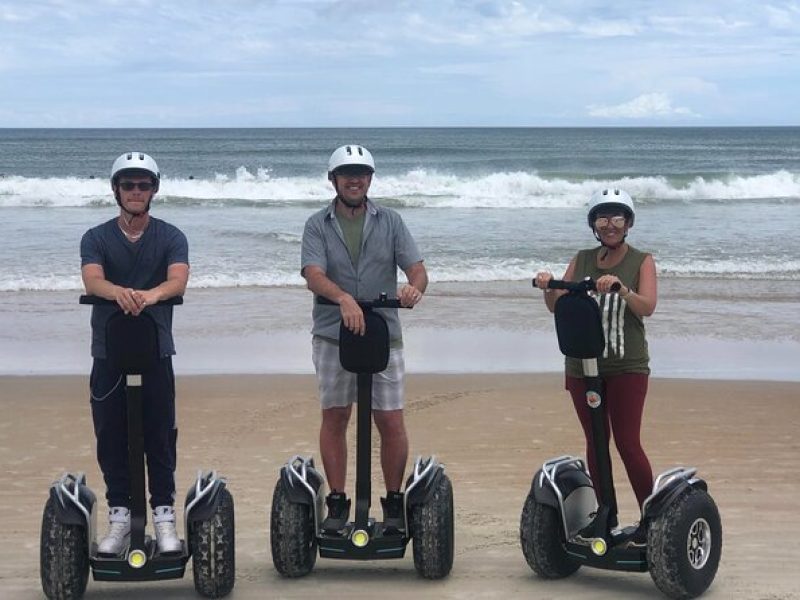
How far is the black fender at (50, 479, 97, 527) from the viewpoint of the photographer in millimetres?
4246

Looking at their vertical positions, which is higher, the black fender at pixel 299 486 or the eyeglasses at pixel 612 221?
the eyeglasses at pixel 612 221

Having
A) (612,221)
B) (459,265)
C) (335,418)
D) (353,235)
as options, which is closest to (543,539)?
(335,418)

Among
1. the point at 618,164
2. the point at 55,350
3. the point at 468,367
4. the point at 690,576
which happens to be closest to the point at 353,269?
the point at 690,576

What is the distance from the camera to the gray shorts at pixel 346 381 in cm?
473

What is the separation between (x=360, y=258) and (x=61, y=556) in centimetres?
157

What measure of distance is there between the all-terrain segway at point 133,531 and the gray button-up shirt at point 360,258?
2.14ft

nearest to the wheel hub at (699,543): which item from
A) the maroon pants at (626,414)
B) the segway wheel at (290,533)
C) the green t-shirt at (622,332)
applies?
the maroon pants at (626,414)

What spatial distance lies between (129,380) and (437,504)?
1257 millimetres

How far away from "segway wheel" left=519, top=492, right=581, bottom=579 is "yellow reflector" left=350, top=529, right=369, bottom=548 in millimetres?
602

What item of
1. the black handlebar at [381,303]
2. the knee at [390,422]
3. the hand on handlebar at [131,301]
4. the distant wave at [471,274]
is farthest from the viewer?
the distant wave at [471,274]

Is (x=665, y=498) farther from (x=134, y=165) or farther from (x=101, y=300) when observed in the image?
(x=134, y=165)

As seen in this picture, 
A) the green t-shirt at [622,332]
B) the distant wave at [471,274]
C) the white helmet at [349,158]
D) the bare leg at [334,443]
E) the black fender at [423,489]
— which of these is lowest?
the distant wave at [471,274]

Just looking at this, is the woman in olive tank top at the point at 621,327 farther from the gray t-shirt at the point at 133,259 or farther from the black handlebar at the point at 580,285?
the gray t-shirt at the point at 133,259

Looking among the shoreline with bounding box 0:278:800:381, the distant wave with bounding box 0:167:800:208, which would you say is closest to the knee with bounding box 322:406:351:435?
the shoreline with bounding box 0:278:800:381
